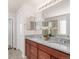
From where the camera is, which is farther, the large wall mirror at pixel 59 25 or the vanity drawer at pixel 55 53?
the large wall mirror at pixel 59 25

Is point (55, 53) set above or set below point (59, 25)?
below

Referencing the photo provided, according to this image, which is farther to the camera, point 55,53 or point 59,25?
point 59,25

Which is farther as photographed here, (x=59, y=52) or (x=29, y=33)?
(x=29, y=33)

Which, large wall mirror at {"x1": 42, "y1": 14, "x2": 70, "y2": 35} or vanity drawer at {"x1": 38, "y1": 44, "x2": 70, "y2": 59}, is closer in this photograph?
vanity drawer at {"x1": 38, "y1": 44, "x2": 70, "y2": 59}

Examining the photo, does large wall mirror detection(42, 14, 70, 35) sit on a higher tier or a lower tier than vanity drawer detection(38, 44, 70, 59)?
higher

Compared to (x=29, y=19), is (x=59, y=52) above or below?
below

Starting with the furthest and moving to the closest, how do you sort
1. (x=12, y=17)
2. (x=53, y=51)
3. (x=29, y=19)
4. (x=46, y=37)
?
(x=12, y=17) < (x=29, y=19) < (x=46, y=37) < (x=53, y=51)

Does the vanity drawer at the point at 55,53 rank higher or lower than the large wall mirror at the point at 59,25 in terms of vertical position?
lower

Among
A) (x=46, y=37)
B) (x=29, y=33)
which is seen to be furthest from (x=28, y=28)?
(x=46, y=37)
